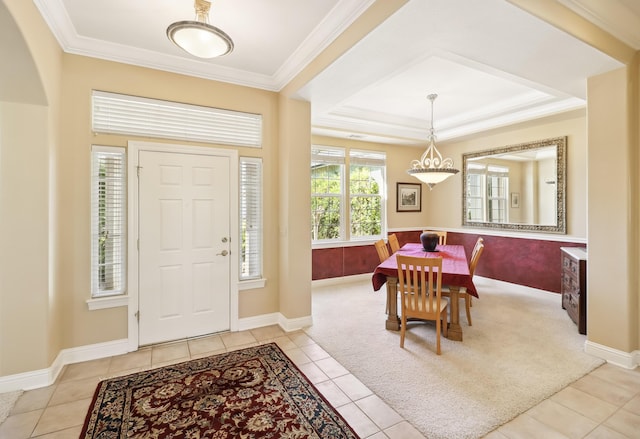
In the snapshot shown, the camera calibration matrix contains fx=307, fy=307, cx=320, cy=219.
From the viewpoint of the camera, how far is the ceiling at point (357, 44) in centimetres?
216

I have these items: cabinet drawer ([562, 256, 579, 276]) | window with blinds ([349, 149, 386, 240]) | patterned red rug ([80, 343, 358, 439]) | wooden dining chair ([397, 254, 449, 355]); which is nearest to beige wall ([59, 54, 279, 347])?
patterned red rug ([80, 343, 358, 439])

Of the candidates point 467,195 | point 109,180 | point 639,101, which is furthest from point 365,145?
point 109,180

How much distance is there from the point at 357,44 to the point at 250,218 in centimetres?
216

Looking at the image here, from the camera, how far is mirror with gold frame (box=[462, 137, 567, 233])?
460 cm

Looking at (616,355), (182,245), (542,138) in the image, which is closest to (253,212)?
(182,245)

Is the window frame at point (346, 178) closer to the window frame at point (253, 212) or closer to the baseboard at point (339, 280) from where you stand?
the baseboard at point (339, 280)

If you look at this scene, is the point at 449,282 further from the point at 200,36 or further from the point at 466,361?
the point at 200,36

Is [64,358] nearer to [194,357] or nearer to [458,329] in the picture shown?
[194,357]

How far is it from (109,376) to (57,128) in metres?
2.18

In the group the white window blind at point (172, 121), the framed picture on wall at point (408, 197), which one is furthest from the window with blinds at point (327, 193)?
the white window blind at point (172, 121)

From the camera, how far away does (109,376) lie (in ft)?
8.49

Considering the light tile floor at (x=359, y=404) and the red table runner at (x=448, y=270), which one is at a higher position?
the red table runner at (x=448, y=270)

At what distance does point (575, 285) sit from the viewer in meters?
3.46

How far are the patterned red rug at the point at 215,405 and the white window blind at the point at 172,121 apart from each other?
7.43 ft
